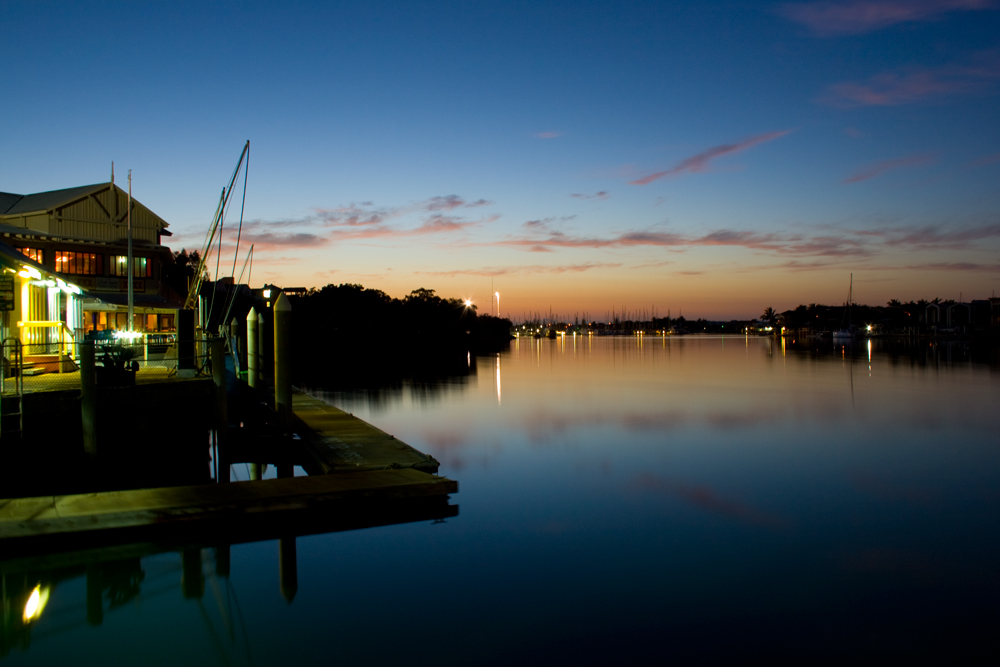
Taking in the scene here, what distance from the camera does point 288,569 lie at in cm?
1200

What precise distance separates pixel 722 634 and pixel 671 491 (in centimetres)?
901

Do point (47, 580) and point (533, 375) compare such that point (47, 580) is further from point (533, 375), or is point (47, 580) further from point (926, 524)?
point (533, 375)

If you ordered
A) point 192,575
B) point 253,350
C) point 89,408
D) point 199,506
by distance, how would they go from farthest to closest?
point 253,350 → point 89,408 → point 199,506 → point 192,575

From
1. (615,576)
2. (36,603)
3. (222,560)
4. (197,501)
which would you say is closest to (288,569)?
(222,560)

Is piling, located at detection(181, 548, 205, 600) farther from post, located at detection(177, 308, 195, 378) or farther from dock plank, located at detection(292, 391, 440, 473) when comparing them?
post, located at detection(177, 308, 195, 378)

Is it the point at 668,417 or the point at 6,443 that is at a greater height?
the point at 6,443

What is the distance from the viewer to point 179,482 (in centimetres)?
1767

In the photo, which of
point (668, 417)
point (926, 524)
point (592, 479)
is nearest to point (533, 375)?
point (668, 417)

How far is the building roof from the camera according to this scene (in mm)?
36688

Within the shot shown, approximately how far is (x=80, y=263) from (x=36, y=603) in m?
30.4

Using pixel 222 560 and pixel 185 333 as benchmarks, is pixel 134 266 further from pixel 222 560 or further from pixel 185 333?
pixel 222 560

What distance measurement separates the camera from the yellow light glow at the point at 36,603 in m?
9.97

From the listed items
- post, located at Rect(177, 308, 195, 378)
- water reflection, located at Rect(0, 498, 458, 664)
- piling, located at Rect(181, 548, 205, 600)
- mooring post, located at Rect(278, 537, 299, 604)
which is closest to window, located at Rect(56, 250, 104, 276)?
post, located at Rect(177, 308, 195, 378)

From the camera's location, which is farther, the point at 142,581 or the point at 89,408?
the point at 89,408
